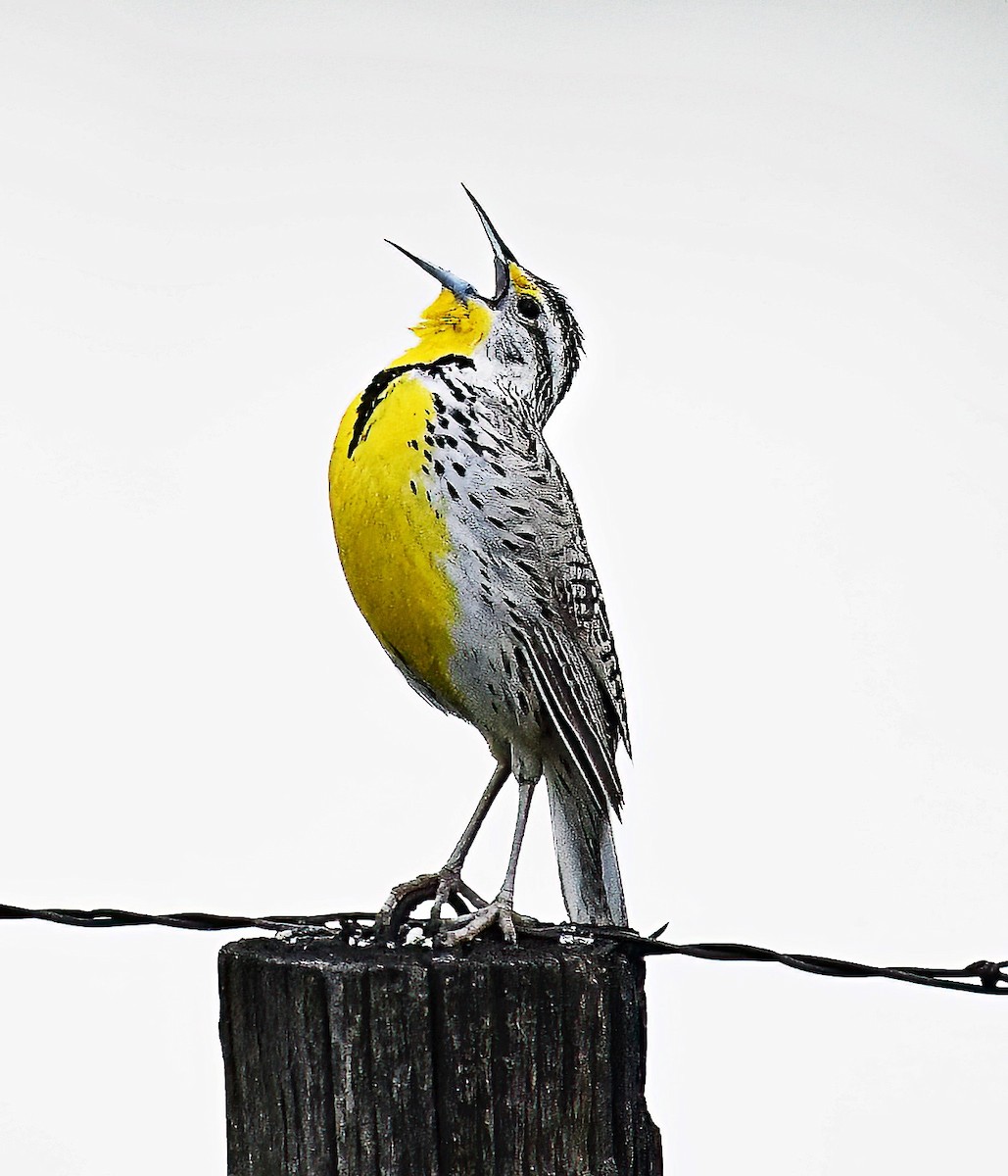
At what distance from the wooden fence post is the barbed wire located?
0.11 m

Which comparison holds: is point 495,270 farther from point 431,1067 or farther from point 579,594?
point 431,1067

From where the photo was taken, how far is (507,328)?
2.55 m

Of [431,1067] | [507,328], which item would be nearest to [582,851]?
[431,1067]

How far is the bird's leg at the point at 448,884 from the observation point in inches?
88.2

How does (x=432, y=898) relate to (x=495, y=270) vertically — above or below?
below

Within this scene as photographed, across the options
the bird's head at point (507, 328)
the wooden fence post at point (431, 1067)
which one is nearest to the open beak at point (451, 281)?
the bird's head at point (507, 328)

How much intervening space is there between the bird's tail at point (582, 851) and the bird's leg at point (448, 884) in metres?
0.11

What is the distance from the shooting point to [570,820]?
8.12 feet

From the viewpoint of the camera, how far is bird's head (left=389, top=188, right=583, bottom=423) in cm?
253

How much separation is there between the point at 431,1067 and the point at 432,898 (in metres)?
0.58

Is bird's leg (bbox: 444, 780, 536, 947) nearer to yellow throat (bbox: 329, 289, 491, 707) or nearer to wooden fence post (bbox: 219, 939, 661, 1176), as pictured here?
wooden fence post (bbox: 219, 939, 661, 1176)

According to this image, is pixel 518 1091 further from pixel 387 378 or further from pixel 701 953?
pixel 387 378

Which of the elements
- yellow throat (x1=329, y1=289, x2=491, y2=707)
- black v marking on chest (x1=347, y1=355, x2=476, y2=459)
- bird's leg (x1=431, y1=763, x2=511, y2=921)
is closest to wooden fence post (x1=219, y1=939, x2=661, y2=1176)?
bird's leg (x1=431, y1=763, x2=511, y2=921)

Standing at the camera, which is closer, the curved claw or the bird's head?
the curved claw
